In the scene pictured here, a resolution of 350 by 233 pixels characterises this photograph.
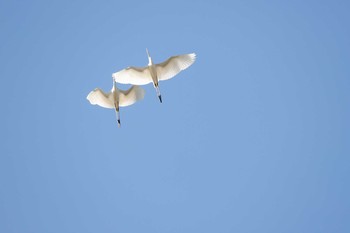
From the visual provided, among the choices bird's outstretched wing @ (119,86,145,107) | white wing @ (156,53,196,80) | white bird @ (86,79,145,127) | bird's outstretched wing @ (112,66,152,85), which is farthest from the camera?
bird's outstretched wing @ (119,86,145,107)

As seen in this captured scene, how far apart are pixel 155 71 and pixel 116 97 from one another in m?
1.98

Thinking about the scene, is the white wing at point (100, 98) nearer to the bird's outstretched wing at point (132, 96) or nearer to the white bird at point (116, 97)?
the white bird at point (116, 97)

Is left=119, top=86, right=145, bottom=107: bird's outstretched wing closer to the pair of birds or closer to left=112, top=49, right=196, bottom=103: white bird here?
the pair of birds

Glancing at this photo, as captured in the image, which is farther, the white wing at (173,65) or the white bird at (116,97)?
the white bird at (116,97)

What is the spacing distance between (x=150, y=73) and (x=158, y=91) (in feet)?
2.73

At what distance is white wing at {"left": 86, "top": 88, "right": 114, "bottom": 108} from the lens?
57.9 metres

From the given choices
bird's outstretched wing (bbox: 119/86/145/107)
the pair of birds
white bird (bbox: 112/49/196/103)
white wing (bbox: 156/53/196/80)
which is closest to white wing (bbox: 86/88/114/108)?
the pair of birds

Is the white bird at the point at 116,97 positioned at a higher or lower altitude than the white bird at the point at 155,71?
lower

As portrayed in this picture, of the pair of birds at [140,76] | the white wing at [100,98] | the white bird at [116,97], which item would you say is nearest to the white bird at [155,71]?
the pair of birds at [140,76]

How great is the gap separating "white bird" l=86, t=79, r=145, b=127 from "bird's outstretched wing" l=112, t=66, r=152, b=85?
1.48 feet

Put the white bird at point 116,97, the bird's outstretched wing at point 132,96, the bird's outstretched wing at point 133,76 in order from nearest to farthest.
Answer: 1. the bird's outstretched wing at point 133,76
2. the white bird at point 116,97
3. the bird's outstretched wing at point 132,96

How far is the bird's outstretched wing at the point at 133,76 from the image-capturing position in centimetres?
5775

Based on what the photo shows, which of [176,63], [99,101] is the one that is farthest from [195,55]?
[99,101]

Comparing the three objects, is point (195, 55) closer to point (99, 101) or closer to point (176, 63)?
point (176, 63)
